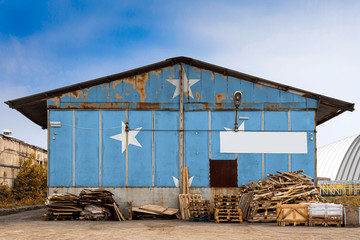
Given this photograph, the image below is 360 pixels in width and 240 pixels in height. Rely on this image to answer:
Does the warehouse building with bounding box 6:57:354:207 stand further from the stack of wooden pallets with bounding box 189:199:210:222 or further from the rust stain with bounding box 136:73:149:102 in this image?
the stack of wooden pallets with bounding box 189:199:210:222

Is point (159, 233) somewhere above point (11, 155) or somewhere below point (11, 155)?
below

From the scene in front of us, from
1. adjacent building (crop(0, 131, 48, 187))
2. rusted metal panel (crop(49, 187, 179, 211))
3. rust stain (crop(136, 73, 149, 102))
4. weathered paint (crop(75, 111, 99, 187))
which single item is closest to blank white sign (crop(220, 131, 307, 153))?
rusted metal panel (crop(49, 187, 179, 211))

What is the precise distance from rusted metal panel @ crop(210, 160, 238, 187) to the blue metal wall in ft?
0.88

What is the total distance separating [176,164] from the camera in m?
19.2

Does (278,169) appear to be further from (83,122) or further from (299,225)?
(83,122)

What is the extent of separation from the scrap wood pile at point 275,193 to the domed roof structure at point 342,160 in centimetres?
3496

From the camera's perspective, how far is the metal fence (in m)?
44.5

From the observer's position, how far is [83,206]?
17609 millimetres

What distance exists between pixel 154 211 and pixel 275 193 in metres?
5.64

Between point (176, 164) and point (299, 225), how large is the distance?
656 cm

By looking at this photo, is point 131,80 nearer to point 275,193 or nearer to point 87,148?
point 87,148

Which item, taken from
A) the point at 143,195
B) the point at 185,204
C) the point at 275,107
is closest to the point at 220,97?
the point at 275,107

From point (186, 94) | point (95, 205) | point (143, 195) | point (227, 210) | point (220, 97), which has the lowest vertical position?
point (227, 210)

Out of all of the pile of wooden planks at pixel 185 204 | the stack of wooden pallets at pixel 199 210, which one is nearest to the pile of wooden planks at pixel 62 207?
the pile of wooden planks at pixel 185 204
